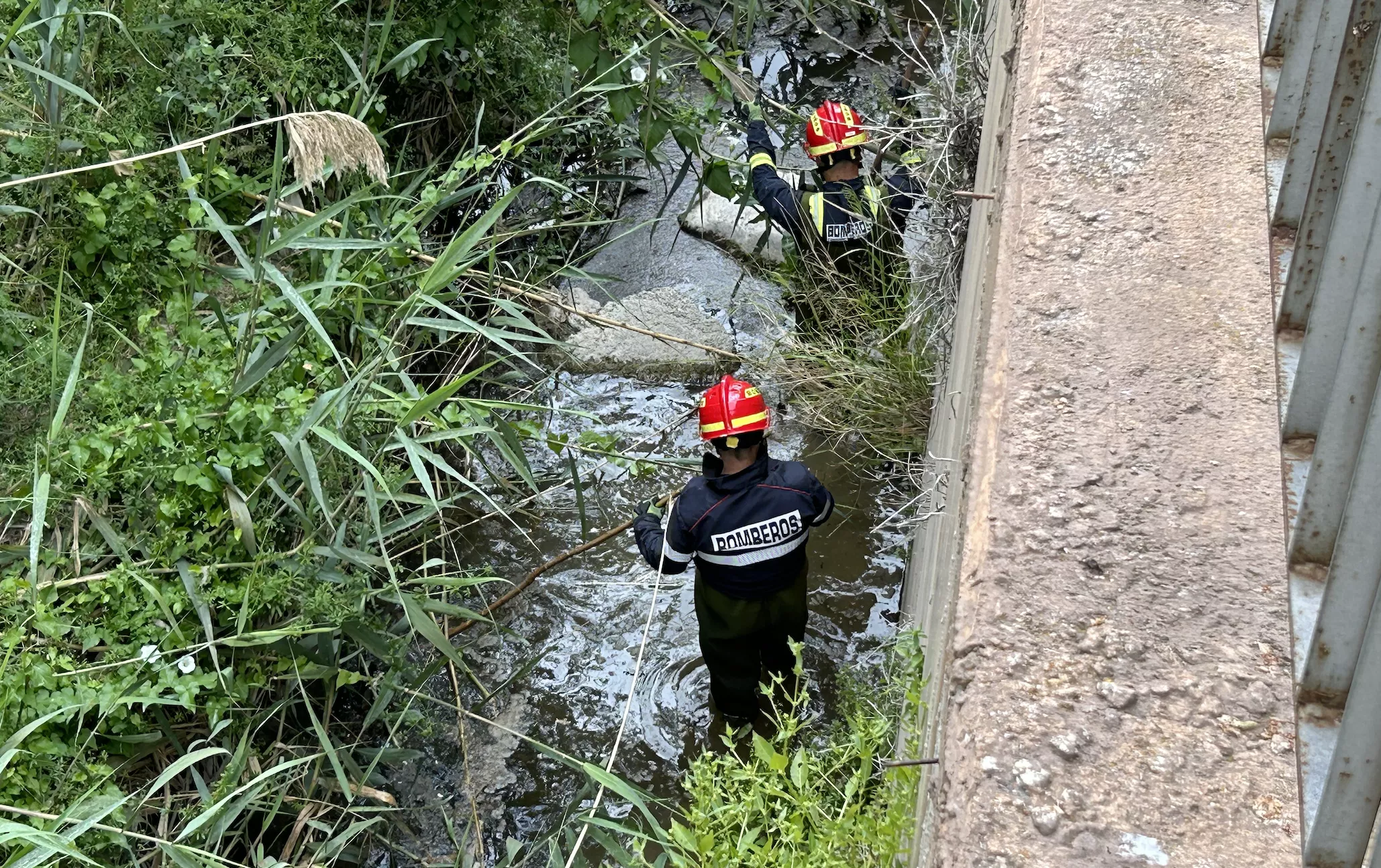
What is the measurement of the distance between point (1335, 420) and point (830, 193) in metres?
4.58

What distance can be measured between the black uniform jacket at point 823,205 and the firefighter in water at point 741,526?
1772mm

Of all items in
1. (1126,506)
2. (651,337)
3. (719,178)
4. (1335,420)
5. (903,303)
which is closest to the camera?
(1335,420)

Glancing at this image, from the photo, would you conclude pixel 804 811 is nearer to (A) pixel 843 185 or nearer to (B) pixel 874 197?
(B) pixel 874 197

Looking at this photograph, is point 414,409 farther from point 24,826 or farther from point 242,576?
point 24,826

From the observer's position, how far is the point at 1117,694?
1465 mm

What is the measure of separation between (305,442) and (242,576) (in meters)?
0.43

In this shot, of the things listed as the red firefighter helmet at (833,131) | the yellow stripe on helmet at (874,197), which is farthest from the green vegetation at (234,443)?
the red firefighter helmet at (833,131)

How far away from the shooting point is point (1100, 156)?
84.2 inches

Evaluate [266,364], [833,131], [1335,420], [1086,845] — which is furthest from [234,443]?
[833,131]

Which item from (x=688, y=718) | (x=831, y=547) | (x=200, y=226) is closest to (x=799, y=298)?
(x=831, y=547)

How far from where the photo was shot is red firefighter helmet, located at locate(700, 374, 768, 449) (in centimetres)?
380

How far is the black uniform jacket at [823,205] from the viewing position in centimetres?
545

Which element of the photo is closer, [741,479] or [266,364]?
[266,364]

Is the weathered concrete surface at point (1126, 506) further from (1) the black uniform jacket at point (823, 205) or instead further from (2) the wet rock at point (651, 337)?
(2) the wet rock at point (651, 337)
